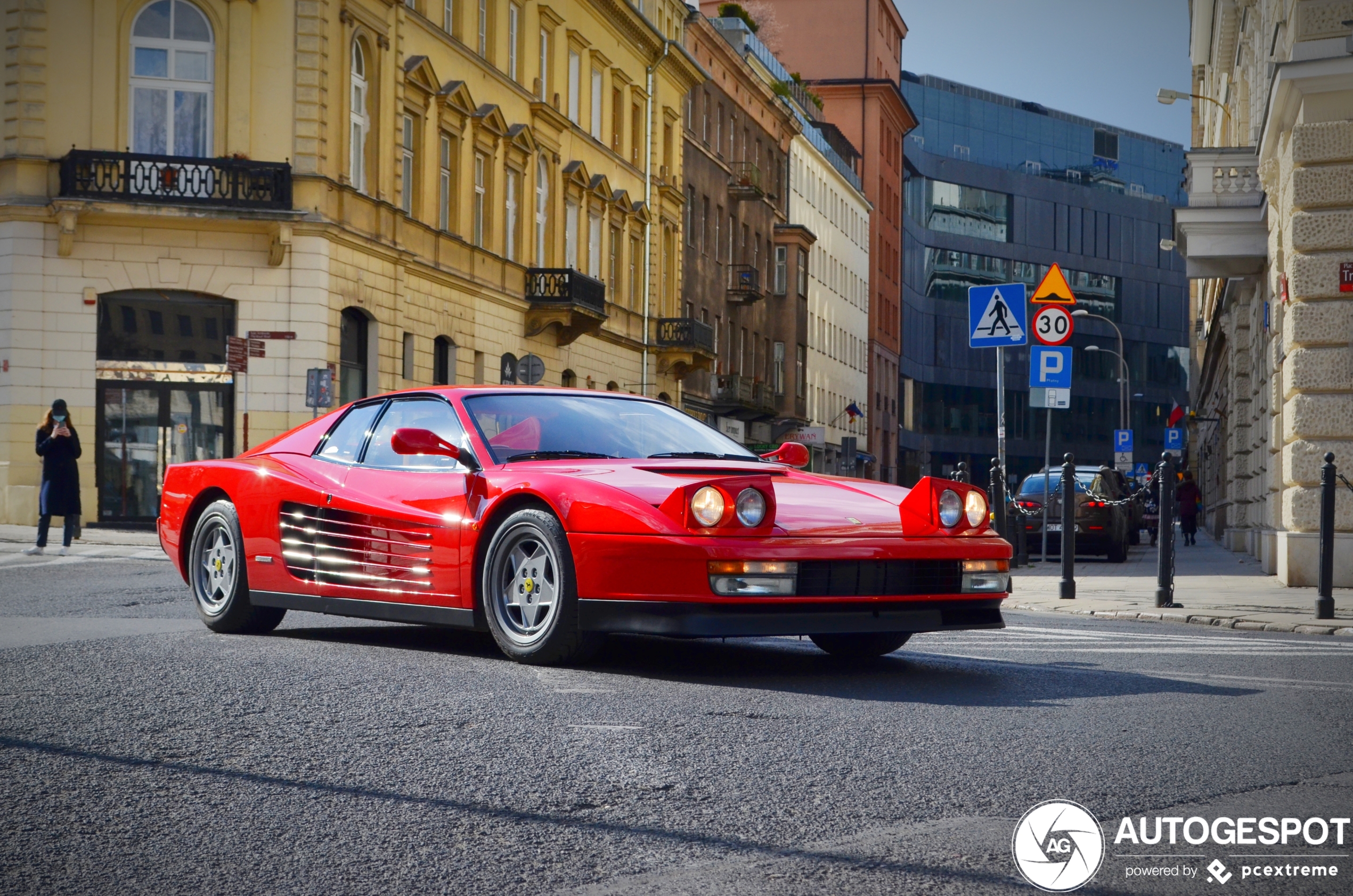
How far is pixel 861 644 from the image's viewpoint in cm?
855

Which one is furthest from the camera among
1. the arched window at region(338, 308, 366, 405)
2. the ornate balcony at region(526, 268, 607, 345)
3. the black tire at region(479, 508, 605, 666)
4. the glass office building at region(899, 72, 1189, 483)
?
the glass office building at region(899, 72, 1189, 483)

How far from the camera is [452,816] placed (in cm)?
450

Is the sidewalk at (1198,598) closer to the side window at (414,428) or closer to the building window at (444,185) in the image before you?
the side window at (414,428)

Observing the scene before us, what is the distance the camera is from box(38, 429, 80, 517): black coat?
2048 cm

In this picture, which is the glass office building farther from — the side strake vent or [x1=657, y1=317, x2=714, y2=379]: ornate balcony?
the side strake vent

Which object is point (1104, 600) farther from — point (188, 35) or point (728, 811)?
point (188, 35)

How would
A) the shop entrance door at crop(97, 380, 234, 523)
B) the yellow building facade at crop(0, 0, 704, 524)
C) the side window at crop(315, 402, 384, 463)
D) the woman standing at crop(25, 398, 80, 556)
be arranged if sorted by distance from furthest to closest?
the shop entrance door at crop(97, 380, 234, 523) < the yellow building facade at crop(0, 0, 704, 524) < the woman standing at crop(25, 398, 80, 556) < the side window at crop(315, 402, 384, 463)

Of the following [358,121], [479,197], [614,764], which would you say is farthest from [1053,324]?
[479,197]

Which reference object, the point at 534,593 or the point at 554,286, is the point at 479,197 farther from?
the point at 534,593

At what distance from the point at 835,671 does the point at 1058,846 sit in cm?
375

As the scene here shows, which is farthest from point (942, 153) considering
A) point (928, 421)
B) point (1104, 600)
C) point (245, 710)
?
point (245, 710)

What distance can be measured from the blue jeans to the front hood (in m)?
13.5

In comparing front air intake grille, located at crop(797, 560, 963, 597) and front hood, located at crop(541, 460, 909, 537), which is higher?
front hood, located at crop(541, 460, 909, 537)

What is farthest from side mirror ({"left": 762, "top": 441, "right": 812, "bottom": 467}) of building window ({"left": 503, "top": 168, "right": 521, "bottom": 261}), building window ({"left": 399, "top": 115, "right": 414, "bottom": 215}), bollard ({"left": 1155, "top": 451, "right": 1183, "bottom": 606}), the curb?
building window ({"left": 503, "top": 168, "right": 521, "bottom": 261})
